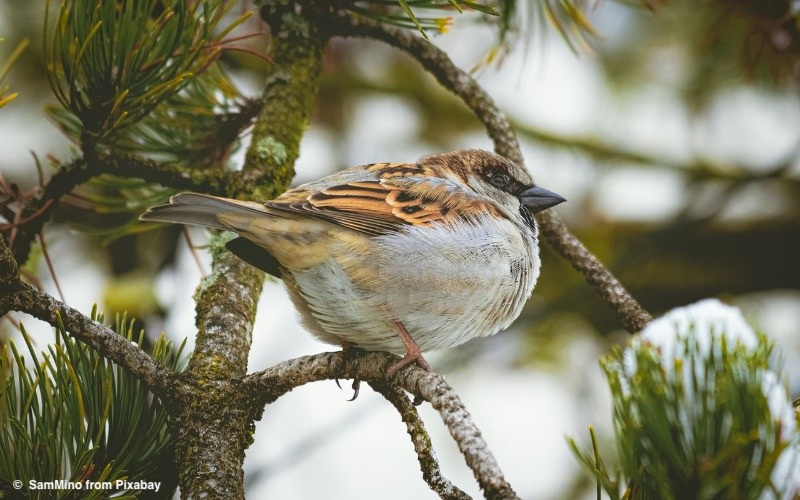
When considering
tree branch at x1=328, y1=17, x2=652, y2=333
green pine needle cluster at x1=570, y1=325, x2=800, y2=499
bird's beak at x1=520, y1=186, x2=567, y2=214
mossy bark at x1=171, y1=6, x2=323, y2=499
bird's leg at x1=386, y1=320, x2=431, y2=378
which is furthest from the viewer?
bird's beak at x1=520, y1=186, x2=567, y2=214

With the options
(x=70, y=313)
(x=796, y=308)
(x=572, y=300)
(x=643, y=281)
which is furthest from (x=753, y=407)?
(x=796, y=308)

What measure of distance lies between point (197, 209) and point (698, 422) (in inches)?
57.1

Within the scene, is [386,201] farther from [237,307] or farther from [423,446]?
[423,446]

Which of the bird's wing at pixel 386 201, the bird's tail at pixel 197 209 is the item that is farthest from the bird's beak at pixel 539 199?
the bird's tail at pixel 197 209

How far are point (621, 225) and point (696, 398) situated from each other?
3.78 m

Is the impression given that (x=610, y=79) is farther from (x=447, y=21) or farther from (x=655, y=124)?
(x=447, y=21)

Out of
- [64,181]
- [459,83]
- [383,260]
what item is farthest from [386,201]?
[64,181]

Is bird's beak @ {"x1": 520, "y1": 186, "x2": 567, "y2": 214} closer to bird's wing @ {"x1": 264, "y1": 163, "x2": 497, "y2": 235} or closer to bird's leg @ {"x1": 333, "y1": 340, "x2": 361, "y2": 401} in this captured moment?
bird's wing @ {"x1": 264, "y1": 163, "x2": 497, "y2": 235}

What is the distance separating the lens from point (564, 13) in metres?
2.92

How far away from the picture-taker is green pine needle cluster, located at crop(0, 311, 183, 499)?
1777 mm

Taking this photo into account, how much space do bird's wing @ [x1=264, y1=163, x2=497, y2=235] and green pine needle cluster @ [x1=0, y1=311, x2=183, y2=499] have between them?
719 millimetres

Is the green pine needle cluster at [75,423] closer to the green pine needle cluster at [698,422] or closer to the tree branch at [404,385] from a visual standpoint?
the tree branch at [404,385]

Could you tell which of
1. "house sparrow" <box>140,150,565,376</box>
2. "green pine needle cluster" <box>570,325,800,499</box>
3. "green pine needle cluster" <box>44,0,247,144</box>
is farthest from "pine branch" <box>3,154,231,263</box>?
"green pine needle cluster" <box>570,325,800,499</box>

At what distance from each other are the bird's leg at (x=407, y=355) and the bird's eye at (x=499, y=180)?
0.92 meters
